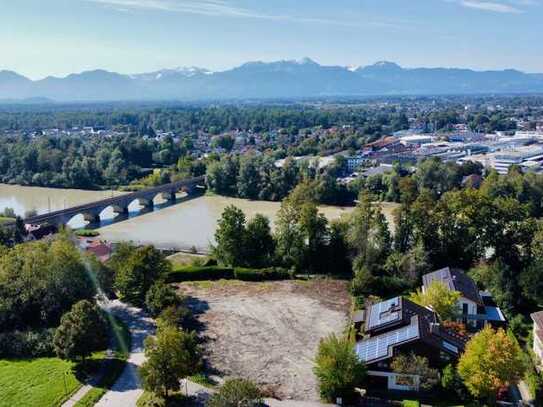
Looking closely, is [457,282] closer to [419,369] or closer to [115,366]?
[419,369]

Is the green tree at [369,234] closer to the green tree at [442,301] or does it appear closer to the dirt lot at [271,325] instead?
the dirt lot at [271,325]

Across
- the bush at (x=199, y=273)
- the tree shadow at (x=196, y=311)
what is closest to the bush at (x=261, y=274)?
the bush at (x=199, y=273)

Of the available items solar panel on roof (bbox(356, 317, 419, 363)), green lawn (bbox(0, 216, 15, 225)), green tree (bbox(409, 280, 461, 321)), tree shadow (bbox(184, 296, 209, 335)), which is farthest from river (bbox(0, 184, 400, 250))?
solar panel on roof (bbox(356, 317, 419, 363))

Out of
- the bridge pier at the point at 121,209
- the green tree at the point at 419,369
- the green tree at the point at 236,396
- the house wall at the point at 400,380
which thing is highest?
the green tree at the point at 236,396

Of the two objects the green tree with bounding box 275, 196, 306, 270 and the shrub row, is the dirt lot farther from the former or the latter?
the green tree with bounding box 275, 196, 306, 270

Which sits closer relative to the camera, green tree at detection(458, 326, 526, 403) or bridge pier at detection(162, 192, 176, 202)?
green tree at detection(458, 326, 526, 403)

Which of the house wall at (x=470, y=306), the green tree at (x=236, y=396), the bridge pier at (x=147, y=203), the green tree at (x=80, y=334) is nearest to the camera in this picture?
the green tree at (x=236, y=396)
